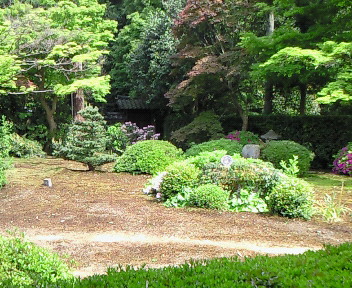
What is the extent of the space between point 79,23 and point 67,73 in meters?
2.04

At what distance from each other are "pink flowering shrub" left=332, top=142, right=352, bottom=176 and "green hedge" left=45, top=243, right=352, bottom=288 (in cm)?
1032

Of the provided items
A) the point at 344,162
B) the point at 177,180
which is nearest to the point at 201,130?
the point at 344,162

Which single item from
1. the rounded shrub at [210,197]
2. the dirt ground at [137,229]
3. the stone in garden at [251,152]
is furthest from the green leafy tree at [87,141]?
the rounded shrub at [210,197]

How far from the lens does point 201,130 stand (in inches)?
622

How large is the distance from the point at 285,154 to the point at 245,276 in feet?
32.6

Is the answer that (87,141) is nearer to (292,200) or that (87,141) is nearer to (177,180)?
(177,180)

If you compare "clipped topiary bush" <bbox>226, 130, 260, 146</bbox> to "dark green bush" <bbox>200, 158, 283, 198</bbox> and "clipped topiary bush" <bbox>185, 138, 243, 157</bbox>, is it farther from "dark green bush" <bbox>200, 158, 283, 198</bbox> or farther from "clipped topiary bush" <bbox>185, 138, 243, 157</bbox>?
"dark green bush" <bbox>200, 158, 283, 198</bbox>

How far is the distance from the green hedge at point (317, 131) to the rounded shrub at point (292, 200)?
8233 mm

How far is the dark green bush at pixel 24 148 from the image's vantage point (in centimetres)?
1592

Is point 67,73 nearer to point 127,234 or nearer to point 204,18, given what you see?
point 204,18

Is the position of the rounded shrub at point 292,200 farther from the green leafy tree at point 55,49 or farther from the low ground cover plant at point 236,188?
the green leafy tree at point 55,49

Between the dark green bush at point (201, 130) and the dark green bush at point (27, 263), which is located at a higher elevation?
the dark green bush at point (201, 130)

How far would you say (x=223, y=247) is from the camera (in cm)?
494

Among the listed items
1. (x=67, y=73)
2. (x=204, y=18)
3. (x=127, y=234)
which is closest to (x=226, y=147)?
(x=204, y=18)
